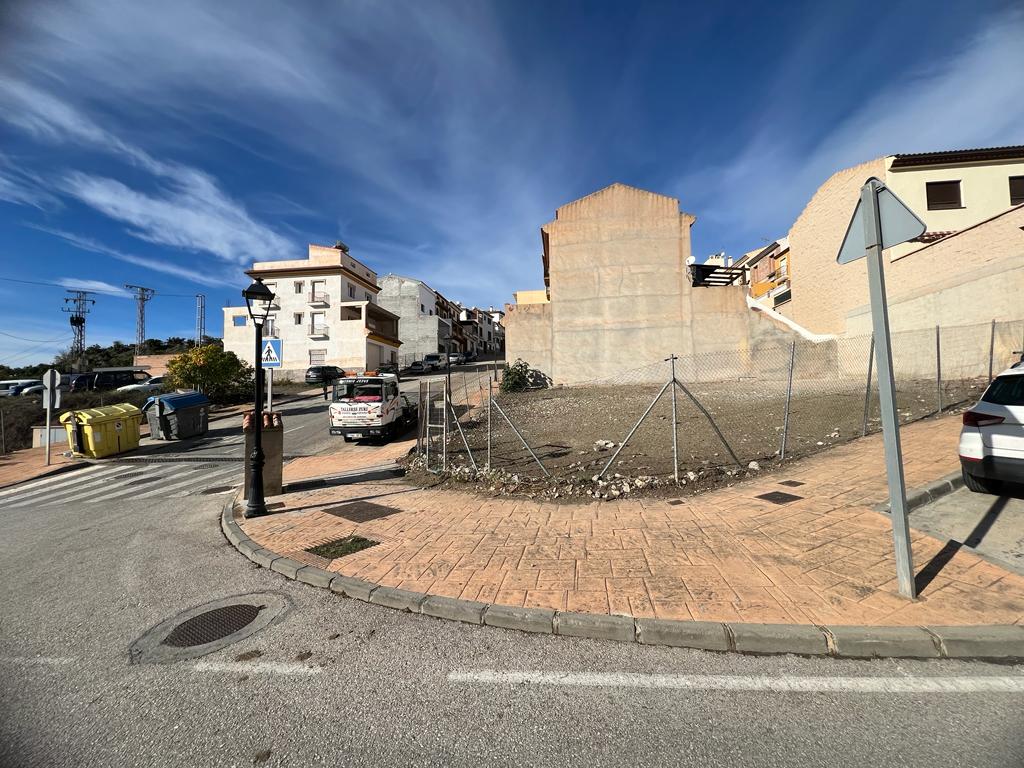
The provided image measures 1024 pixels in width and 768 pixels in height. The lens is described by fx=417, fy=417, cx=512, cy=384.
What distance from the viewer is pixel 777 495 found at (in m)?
5.89

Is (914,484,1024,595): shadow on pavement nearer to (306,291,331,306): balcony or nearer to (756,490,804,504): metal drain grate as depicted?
(756,490,804,504): metal drain grate

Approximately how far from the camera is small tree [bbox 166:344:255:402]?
22.9m

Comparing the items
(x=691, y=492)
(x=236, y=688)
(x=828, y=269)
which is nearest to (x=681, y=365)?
(x=828, y=269)

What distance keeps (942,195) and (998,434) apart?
25702 millimetres

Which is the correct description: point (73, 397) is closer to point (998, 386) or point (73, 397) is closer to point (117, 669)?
point (117, 669)

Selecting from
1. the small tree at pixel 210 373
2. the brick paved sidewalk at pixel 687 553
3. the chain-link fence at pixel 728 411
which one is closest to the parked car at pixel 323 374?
the small tree at pixel 210 373

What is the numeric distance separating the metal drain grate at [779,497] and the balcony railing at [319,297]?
3981 cm

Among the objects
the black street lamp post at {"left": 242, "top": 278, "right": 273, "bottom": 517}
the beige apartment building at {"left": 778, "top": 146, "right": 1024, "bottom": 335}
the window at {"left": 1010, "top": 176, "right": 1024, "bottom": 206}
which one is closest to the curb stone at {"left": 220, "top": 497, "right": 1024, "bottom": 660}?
the black street lamp post at {"left": 242, "top": 278, "right": 273, "bottom": 517}

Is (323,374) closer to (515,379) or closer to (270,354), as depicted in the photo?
(515,379)

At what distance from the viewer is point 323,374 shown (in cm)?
3203

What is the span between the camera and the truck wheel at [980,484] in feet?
16.9

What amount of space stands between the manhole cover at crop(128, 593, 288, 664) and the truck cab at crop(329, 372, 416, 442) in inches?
383

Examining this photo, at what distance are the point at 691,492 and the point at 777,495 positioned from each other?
1.12 meters

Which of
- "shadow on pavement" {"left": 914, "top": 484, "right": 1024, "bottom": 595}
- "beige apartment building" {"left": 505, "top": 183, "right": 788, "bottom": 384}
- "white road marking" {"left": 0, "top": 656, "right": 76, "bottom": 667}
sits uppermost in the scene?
"beige apartment building" {"left": 505, "top": 183, "right": 788, "bottom": 384}
